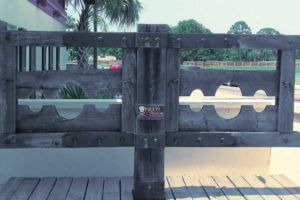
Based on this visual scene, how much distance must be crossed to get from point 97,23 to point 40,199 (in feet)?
→ 56.8

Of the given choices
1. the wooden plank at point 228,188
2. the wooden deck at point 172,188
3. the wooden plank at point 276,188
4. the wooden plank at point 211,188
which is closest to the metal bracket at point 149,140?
the wooden deck at point 172,188

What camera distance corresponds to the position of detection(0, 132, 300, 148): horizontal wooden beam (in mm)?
4410

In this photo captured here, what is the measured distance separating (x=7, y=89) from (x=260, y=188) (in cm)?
253

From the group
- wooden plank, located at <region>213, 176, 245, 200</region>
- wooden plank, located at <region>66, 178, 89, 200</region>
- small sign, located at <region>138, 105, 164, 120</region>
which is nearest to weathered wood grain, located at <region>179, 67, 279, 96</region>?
small sign, located at <region>138, 105, 164, 120</region>

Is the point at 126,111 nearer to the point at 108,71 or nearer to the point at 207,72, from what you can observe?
the point at 108,71

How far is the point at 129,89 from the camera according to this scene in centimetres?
445

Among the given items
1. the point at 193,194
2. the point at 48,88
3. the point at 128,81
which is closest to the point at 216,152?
the point at 193,194

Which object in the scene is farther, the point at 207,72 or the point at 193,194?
the point at 193,194

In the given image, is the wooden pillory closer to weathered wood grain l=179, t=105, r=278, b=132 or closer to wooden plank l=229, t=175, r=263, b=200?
weathered wood grain l=179, t=105, r=278, b=132

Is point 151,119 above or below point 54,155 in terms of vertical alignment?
above

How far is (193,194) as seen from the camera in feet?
15.9

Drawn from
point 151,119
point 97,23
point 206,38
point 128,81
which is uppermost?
point 97,23

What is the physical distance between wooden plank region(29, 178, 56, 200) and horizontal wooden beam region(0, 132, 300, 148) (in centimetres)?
55

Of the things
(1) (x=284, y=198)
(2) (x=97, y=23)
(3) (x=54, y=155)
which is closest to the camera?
(1) (x=284, y=198)
